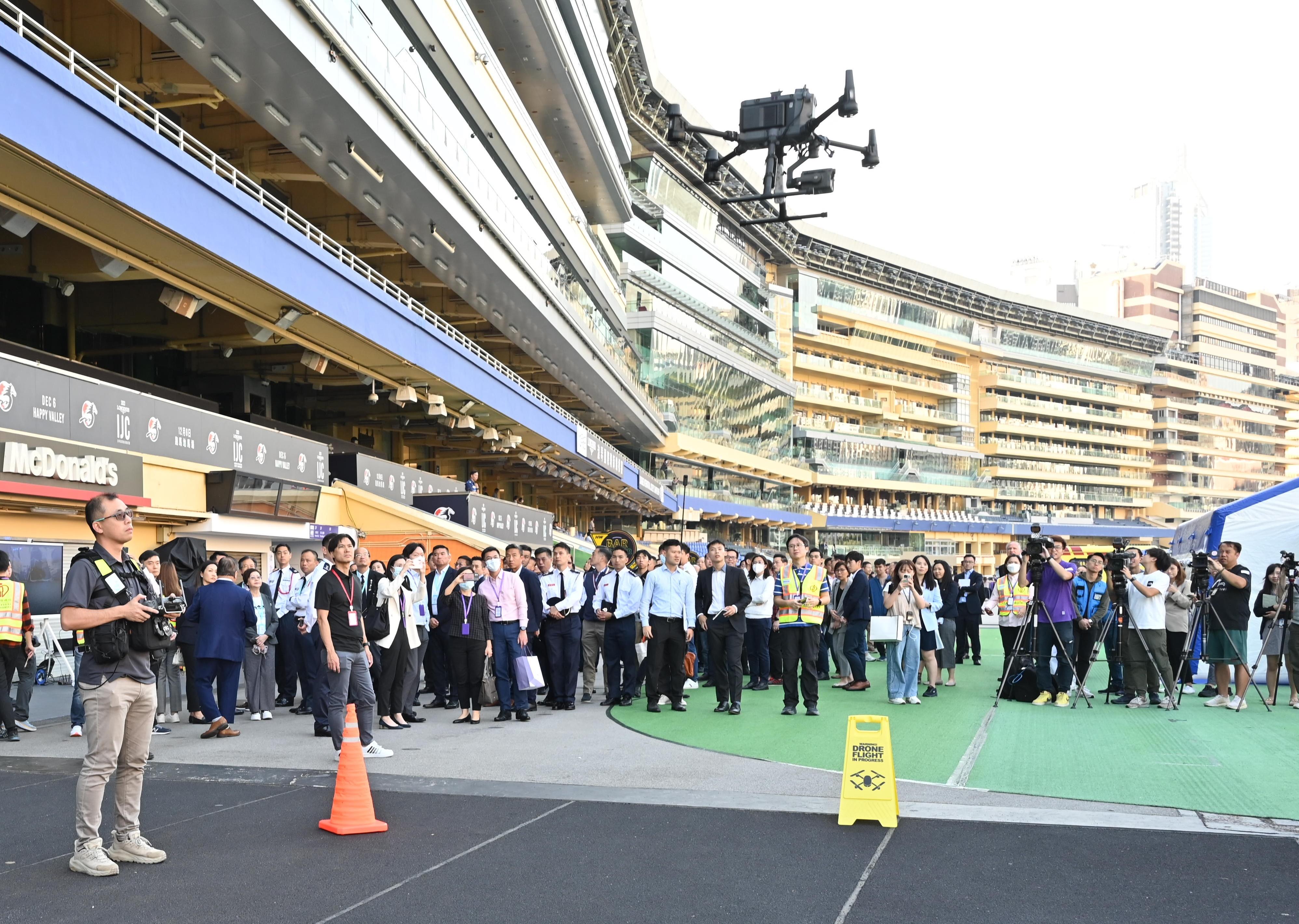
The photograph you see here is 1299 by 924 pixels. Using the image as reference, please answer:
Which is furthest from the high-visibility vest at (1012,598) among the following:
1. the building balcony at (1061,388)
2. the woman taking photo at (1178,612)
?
the building balcony at (1061,388)

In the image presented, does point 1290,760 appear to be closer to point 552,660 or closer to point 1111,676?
point 1111,676

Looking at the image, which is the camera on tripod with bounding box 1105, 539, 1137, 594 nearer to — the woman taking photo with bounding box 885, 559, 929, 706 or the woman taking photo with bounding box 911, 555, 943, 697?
the woman taking photo with bounding box 885, 559, 929, 706

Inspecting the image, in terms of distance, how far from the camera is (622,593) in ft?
45.9

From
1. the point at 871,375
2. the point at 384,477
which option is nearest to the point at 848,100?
the point at 384,477

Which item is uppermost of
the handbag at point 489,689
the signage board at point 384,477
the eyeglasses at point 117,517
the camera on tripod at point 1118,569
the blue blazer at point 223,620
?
the signage board at point 384,477

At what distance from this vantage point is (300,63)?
644 inches

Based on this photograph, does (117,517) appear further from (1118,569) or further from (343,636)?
(1118,569)

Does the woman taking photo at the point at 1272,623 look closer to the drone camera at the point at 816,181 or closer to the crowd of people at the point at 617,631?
the crowd of people at the point at 617,631

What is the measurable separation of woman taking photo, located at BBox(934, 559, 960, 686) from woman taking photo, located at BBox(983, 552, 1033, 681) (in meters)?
1.18

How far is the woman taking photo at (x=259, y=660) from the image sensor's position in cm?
1277

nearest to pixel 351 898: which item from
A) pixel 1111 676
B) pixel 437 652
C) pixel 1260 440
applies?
pixel 437 652

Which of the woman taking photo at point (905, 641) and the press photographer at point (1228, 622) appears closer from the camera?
the press photographer at point (1228, 622)

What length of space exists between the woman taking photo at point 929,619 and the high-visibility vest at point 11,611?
10.3 metres

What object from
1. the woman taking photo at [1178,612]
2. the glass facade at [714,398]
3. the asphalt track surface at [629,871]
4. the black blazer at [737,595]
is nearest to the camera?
the asphalt track surface at [629,871]
